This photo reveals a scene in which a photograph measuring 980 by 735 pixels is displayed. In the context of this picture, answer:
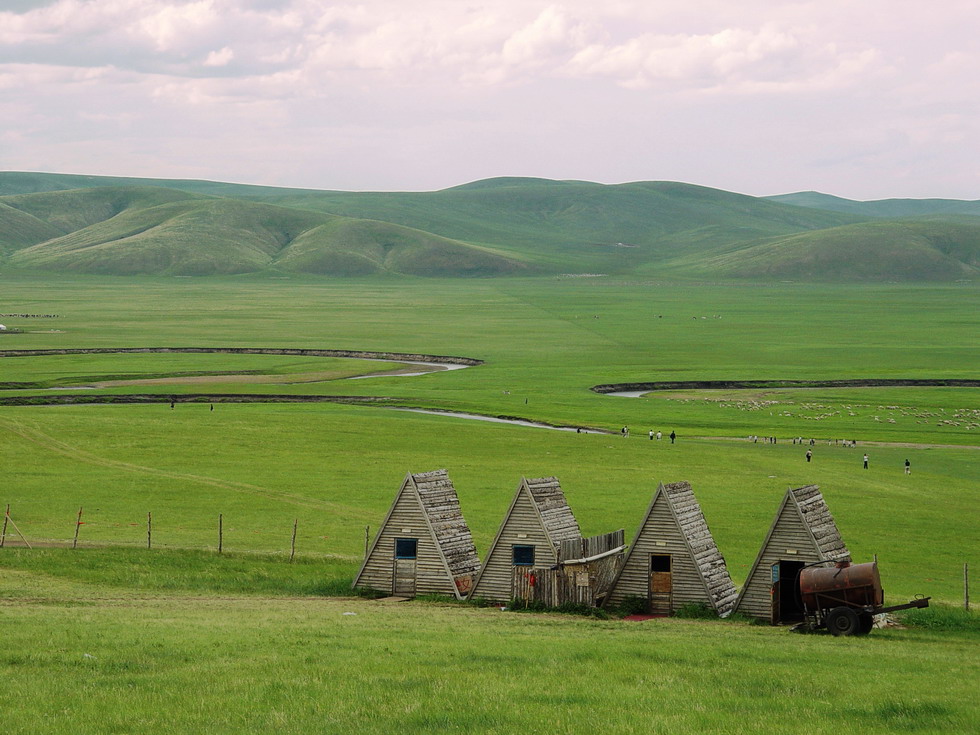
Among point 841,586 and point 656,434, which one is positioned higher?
point 841,586

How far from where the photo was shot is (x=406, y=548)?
36688 mm

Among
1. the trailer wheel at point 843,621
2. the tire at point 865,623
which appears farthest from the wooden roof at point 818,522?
the tire at point 865,623

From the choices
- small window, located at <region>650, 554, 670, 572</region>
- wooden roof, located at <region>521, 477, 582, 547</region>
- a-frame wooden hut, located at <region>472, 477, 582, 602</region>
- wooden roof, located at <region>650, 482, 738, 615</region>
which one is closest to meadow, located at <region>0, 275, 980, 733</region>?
wooden roof, located at <region>650, 482, 738, 615</region>

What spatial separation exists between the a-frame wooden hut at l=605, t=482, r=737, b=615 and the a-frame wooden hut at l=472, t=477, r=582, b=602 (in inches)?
87.7

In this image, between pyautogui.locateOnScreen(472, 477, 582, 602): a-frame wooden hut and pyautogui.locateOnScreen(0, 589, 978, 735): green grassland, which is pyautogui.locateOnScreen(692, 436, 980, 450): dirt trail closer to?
pyautogui.locateOnScreen(472, 477, 582, 602): a-frame wooden hut

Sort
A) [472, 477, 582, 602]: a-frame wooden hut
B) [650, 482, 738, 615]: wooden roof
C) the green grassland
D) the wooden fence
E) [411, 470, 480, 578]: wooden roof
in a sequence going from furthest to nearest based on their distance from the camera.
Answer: [411, 470, 480, 578]: wooden roof → [472, 477, 582, 602]: a-frame wooden hut → the wooden fence → [650, 482, 738, 615]: wooden roof → the green grassland

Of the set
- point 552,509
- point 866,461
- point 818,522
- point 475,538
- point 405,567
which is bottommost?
point 475,538

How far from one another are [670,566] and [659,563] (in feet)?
1.18

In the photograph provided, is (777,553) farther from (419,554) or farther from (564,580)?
(419,554)

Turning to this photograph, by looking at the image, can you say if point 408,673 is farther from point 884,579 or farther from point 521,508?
point 884,579

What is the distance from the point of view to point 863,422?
94.3m

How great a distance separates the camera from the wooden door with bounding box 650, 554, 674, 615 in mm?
34219

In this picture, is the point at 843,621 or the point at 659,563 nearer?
the point at 843,621

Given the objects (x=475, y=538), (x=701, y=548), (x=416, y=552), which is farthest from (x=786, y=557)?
(x=475, y=538)
